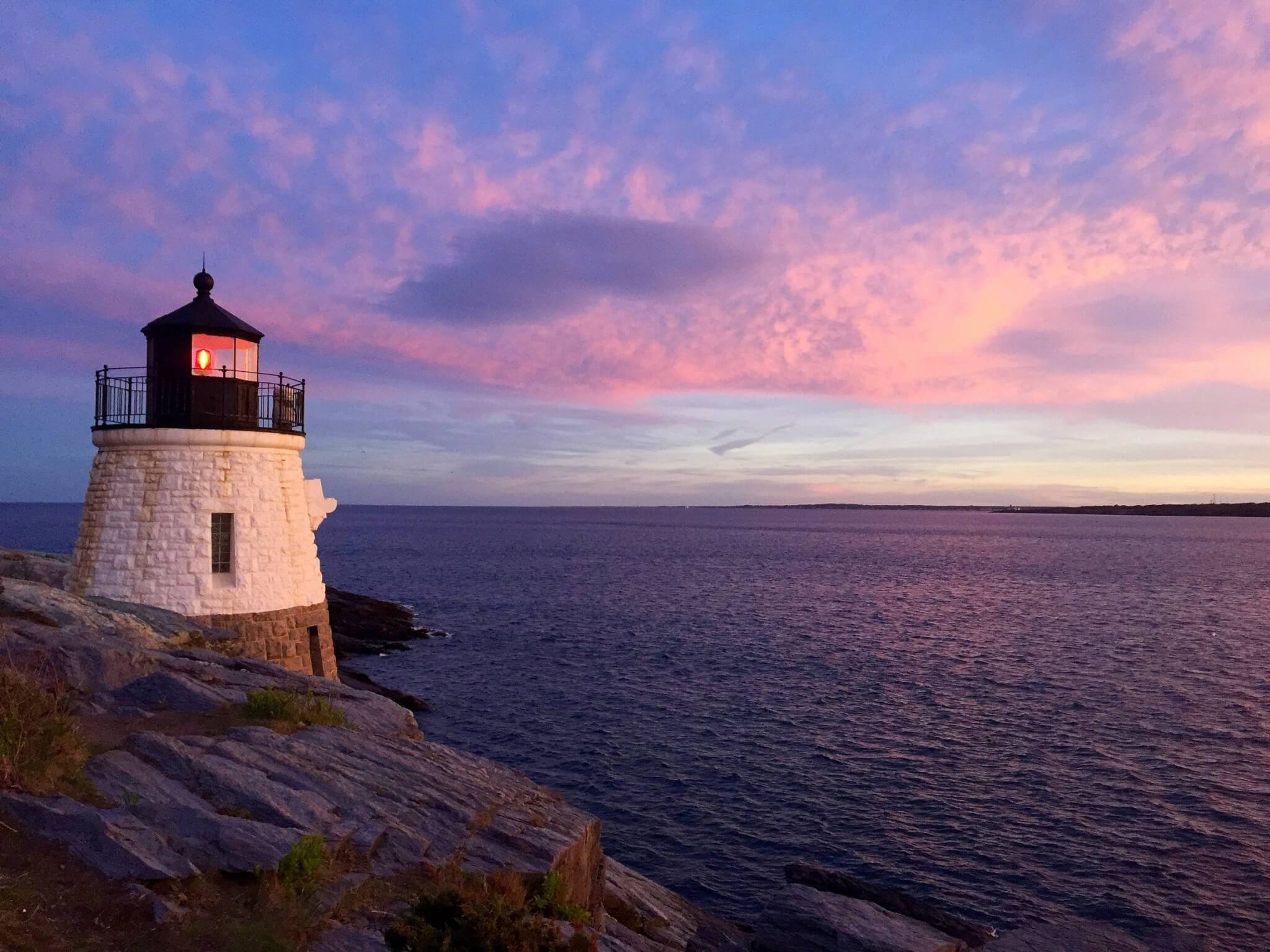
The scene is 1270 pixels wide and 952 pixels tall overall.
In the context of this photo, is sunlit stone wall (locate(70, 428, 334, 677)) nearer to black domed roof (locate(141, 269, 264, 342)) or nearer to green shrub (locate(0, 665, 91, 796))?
black domed roof (locate(141, 269, 264, 342))

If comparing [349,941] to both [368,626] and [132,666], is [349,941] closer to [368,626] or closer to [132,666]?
[132,666]

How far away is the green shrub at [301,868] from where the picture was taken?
8227 mm

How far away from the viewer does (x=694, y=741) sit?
30.4 metres

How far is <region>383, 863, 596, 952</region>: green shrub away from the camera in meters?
6.90

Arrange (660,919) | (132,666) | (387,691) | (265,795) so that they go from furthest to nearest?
(387,691) → (660,919) → (132,666) → (265,795)

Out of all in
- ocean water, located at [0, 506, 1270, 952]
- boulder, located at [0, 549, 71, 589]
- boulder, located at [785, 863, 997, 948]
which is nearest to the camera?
boulder, located at [785, 863, 997, 948]

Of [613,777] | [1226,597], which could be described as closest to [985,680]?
[613,777]

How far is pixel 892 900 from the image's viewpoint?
17781mm

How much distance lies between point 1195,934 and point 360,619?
47.3 metres

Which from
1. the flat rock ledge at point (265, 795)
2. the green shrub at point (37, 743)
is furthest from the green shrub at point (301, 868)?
the green shrub at point (37, 743)

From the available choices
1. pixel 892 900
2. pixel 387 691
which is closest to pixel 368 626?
pixel 387 691

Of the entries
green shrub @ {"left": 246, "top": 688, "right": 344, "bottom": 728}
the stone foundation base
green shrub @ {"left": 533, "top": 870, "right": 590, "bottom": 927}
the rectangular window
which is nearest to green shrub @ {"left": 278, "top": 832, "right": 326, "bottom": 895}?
green shrub @ {"left": 533, "top": 870, "right": 590, "bottom": 927}

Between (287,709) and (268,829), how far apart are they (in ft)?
10.9

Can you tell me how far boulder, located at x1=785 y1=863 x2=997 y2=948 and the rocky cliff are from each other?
41.3 inches
